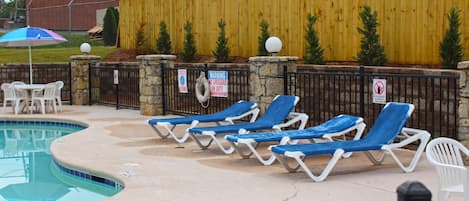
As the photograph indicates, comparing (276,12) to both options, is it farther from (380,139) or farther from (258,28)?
(380,139)

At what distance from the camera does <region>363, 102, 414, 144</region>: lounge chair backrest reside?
25.8 ft

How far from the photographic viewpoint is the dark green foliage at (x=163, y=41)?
18.6m

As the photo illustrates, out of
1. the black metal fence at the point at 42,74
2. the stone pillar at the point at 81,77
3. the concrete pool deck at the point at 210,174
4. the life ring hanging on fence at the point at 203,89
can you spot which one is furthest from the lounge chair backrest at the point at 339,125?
the black metal fence at the point at 42,74

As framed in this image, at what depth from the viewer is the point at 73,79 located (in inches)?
743

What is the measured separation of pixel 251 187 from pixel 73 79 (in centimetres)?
1264

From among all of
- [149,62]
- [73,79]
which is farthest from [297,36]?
[73,79]

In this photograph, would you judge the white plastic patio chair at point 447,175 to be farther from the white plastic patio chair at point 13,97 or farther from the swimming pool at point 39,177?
the white plastic patio chair at point 13,97

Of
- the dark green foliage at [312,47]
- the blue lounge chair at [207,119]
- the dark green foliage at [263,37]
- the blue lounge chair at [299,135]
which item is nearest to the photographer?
the blue lounge chair at [299,135]

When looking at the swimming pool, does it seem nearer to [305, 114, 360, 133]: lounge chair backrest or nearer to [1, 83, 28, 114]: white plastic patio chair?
[1, 83, 28, 114]: white plastic patio chair

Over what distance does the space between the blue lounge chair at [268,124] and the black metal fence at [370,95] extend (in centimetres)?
90

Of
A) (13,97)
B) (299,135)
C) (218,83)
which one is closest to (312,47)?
(218,83)

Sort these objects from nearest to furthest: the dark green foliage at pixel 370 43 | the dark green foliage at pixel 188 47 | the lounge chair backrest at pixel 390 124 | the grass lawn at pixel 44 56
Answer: the lounge chair backrest at pixel 390 124 < the dark green foliage at pixel 370 43 < the dark green foliage at pixel 188 47 < the grass lawn at pixel 44 56

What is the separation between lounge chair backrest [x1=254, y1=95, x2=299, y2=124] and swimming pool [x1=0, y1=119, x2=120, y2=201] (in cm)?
293

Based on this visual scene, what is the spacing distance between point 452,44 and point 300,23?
4.42m
